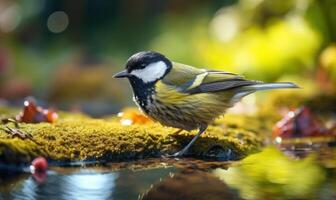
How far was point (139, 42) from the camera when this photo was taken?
9891 mm

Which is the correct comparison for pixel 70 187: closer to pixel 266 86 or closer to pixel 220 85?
pixel 220 85

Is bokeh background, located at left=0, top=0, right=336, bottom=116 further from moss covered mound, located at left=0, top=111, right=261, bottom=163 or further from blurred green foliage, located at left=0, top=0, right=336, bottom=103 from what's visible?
moss covered mound, located at left=0, top=111, right=261, bottom=163

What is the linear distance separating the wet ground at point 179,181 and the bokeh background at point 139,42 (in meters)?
2.30

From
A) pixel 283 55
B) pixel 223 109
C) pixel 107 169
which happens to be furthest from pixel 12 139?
pixel 283 55

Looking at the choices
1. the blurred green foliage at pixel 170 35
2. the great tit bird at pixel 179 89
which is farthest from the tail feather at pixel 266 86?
the blurred green foliage at pixel 170 35

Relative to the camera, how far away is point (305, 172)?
332 centimetres

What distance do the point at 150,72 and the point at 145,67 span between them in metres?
0.04

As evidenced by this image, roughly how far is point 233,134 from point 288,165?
638mm

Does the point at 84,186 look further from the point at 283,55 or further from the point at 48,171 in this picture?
the point at 283,55

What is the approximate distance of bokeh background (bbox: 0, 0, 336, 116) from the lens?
6.55 m

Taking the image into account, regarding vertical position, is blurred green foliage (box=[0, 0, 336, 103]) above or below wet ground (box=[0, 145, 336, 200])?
above

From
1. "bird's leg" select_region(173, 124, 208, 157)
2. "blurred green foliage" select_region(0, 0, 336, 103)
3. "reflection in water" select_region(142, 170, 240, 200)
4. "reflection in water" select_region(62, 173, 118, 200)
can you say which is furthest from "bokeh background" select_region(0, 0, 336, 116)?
"reflection in water" select_region(62, 173, 118, 200)

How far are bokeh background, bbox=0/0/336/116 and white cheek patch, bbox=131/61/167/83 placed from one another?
2.02 m

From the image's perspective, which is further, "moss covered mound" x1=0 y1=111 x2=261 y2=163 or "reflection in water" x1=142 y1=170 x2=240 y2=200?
"moss covered mound" x1=0 y1=111 x2=261 y2=163
